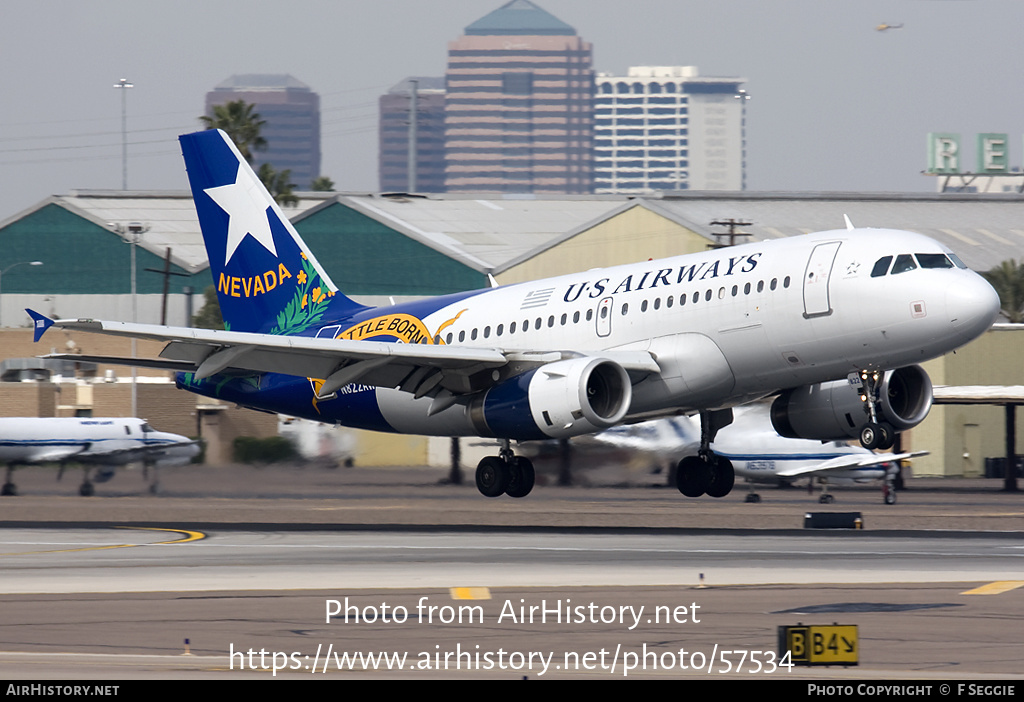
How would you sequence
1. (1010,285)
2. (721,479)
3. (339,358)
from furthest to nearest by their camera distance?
(1010,285) < (721,479) < (339,358)

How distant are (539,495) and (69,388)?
1141 inches

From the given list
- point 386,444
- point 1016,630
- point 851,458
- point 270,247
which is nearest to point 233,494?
point 386,444

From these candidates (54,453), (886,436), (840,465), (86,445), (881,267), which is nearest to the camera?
(881,267)

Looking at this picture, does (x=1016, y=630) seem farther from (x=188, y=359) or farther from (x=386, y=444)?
(x=386, y=444)

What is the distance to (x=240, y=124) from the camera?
8812cm

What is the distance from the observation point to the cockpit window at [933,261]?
28312 millimetres

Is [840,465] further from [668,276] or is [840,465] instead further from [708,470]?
[668,276]

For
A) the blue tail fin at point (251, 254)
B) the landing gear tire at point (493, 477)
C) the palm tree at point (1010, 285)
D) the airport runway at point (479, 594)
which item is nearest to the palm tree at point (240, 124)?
the palm tree at point (1010, 285)

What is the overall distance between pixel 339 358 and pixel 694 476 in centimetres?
906

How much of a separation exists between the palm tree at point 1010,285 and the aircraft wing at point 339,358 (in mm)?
51986

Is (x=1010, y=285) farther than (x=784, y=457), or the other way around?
(x=1010, y=285)

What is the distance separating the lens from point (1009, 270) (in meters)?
79.7

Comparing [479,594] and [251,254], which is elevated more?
[251,254]

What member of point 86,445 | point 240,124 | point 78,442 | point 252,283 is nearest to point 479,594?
point 252,283
